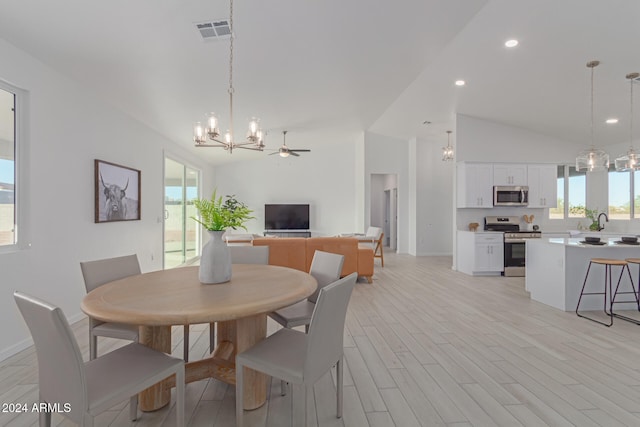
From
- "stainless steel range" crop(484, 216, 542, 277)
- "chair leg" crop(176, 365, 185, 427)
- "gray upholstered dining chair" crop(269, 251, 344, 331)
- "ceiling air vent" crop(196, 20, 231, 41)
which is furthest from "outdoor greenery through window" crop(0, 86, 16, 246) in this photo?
"stainless steel range" crop(484, 216, 542, 277)

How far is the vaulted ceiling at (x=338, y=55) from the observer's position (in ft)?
8.39

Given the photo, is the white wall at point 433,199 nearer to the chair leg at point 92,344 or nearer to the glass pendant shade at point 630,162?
the glass pendant shade at point 630,162

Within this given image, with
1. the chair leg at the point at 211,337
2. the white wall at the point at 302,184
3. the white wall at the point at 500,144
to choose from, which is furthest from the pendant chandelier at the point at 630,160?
the white wall at the point at 302,184

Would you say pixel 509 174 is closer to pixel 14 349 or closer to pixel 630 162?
pixel 630 162

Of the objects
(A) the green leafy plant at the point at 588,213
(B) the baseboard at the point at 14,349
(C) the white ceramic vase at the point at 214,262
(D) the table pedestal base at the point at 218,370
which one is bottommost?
(B) the baseboard at the point at 14,349

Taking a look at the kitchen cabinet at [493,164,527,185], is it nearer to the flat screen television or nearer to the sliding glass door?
the flat screen television

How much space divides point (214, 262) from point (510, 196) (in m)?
6.19

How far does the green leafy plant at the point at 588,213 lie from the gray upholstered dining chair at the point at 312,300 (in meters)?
6.56

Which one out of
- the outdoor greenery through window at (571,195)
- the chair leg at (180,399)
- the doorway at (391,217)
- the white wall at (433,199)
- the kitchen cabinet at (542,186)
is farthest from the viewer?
the doorway at (391,217)

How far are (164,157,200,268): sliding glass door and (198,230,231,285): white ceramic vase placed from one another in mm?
4379

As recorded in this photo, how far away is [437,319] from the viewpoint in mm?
3623

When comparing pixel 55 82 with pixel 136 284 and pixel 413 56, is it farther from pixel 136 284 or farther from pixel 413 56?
pixel 413 56

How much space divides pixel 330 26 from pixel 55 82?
2719mm

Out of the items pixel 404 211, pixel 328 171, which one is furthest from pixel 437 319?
pixel 328 171
